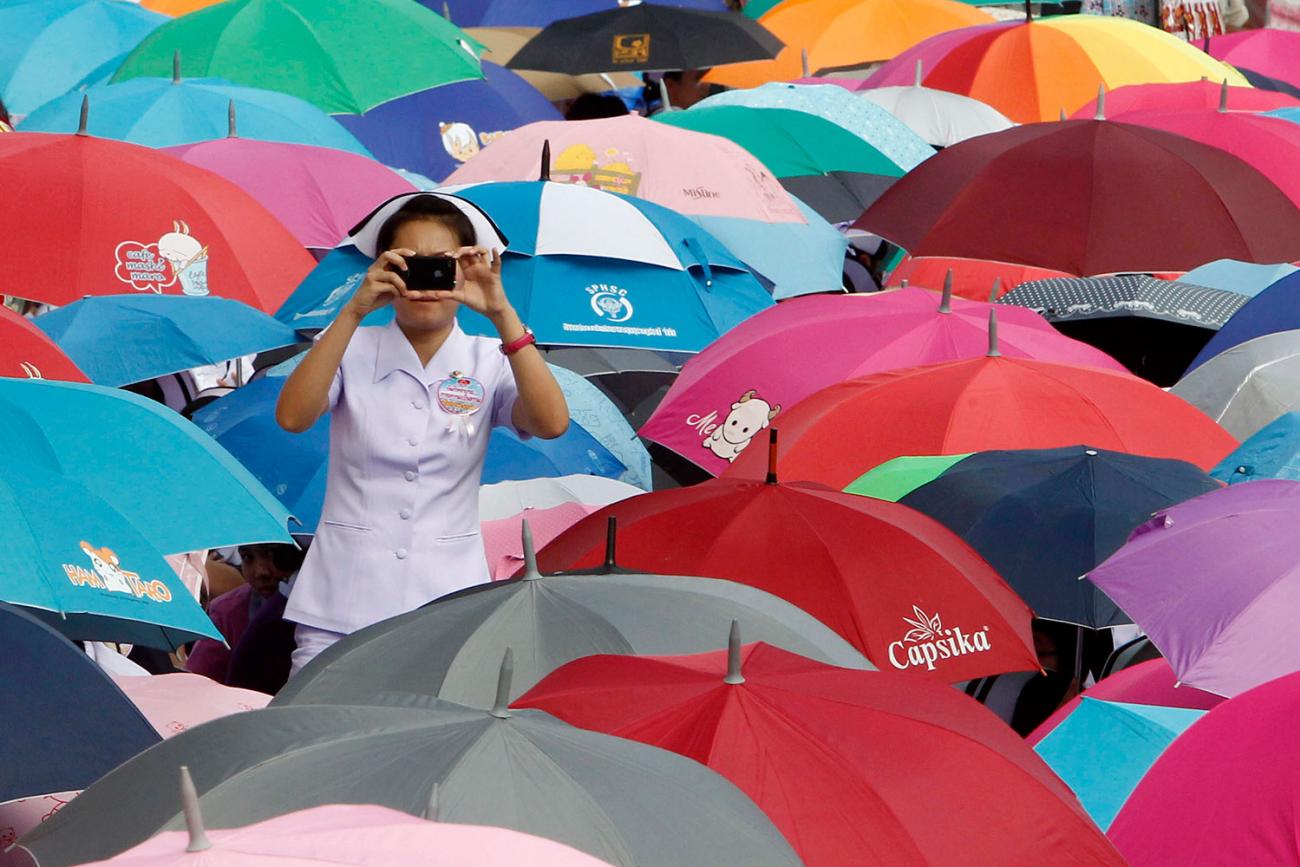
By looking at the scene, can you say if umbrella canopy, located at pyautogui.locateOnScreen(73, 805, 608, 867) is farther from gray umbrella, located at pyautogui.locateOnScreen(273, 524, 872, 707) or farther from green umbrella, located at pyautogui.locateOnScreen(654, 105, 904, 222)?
green umbrella, located at pyautogui.locateOnScreen(654, 105, 904, 222)

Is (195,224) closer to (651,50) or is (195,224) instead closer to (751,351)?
(751,351)

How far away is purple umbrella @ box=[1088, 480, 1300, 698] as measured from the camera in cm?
482

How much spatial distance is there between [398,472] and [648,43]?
9.66 metres

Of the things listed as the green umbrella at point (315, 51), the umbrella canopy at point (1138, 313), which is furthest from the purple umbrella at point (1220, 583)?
the green umbrella at point (315, 51)

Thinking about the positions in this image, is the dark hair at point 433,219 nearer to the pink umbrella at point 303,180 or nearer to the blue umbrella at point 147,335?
the blue umbrella at point 147,335

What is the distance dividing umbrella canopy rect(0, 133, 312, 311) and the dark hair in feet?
10.9

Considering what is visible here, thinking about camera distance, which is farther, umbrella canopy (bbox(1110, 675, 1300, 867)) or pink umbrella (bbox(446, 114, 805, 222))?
pink umbrella (bbox(446, 114, 805, 222))

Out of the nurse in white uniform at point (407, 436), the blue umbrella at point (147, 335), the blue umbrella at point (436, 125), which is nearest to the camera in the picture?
the nurse in white uniform at point (407, 436)

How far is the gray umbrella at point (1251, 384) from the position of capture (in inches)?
282

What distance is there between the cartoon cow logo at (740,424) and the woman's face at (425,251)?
8.13ft

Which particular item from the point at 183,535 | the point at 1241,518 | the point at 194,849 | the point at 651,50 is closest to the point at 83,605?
the point at 183,535

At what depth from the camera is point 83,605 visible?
4.38 meters

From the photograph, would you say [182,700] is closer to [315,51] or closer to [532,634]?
[532,634]

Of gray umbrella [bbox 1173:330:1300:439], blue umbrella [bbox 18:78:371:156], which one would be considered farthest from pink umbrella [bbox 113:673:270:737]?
blue umbrella [bbox 18:78:371:156]
